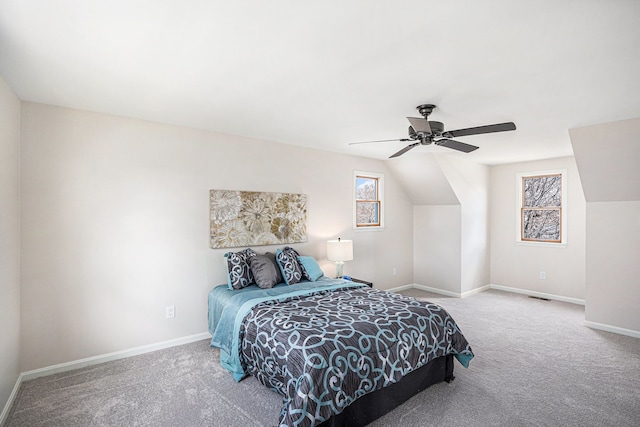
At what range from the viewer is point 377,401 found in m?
2.35

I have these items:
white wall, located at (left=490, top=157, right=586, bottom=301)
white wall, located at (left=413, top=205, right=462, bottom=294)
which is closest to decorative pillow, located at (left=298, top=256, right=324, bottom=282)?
white wall, located at (left=413, top=205, right=462, bottom=294)

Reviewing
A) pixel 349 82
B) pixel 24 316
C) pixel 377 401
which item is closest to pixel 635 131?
pixel 349 82

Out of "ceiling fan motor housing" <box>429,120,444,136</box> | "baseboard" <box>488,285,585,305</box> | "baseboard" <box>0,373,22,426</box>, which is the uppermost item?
"ceiling fan motor housing" <box>429,120,444,136</box>

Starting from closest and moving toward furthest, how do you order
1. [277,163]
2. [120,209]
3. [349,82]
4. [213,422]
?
[213,422] < [349,82] < [120,209] < [277,163]

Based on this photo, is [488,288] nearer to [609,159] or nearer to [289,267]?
[609,159]

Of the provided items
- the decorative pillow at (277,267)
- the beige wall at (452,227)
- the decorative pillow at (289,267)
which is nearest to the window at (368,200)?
the beige wall at (452,227)

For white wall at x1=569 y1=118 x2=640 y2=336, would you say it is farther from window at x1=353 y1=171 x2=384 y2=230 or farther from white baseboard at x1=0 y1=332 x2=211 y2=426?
white baseboard at x1=0 y1=332 x2=211 y2=426

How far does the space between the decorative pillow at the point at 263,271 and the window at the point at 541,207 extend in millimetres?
4756

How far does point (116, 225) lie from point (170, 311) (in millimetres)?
1083

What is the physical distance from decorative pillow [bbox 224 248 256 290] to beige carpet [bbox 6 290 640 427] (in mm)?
733

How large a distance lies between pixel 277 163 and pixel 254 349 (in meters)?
2.55

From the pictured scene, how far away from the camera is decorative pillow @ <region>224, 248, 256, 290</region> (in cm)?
363

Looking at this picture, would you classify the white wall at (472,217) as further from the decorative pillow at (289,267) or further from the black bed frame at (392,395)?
the black bed frame at (392,395)

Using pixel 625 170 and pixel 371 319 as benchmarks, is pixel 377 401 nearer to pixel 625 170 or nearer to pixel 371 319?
pixel 371 319
